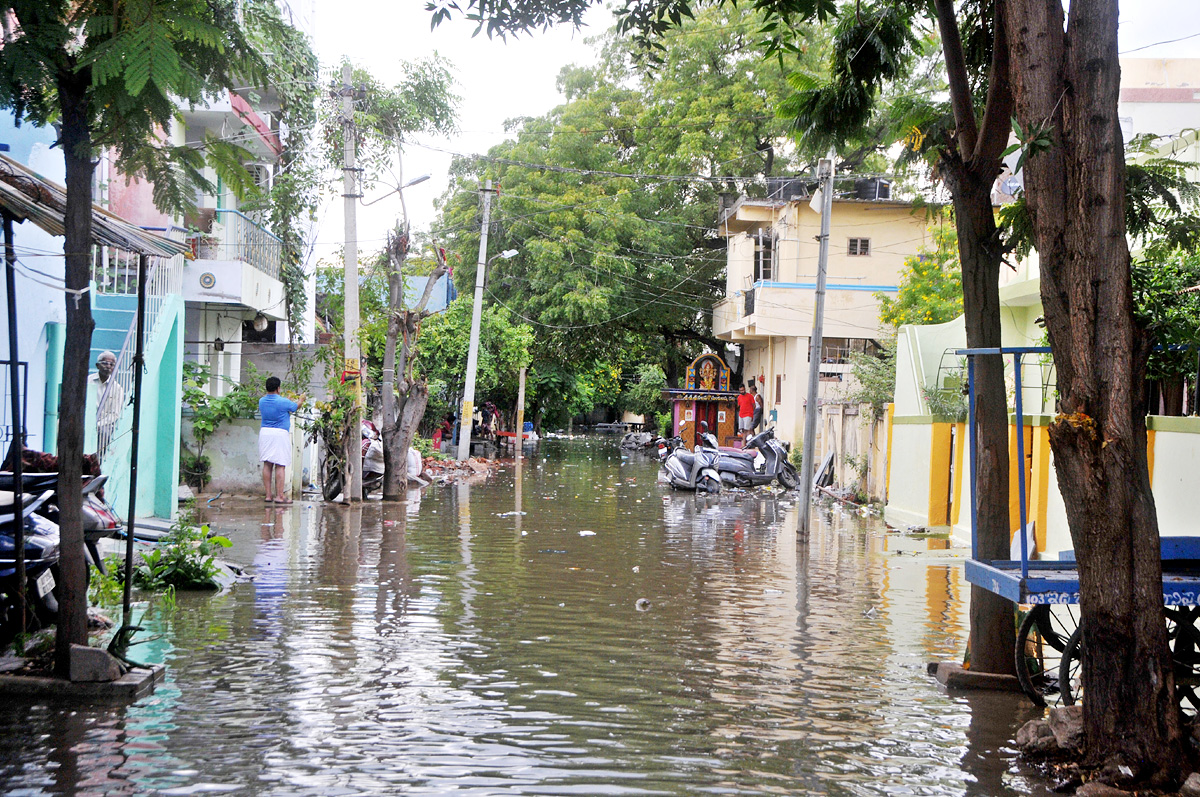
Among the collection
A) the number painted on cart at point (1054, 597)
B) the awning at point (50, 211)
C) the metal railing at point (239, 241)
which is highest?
the metal railing at point (239, 241)

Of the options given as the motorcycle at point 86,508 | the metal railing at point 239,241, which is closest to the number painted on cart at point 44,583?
the motorcycle at point 86,508

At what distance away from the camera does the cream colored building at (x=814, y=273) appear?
3369 cm

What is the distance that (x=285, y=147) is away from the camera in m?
25.5

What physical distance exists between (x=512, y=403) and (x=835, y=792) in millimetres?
44972

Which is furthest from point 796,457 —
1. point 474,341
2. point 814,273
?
point 474,341

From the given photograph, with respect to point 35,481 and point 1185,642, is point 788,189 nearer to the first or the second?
point 1185,642

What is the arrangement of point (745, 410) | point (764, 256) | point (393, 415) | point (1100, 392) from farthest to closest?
point (745, 410) → point (764, 256) → point (393, 415) → point (1100, 392)

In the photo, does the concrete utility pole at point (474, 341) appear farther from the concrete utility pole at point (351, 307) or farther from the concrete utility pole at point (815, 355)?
the concrete utility pole at point (815, 355)

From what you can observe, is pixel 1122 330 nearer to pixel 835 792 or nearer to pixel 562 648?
pixel 835 792

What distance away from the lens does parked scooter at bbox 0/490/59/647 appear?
6.58 meters

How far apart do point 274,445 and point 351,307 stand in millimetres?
2763

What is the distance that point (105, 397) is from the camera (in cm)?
1233

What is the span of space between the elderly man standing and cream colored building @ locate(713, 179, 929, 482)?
23.4 metres

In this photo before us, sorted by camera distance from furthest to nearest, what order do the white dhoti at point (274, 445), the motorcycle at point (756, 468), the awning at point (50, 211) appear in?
1. the motorcycle at point (756, 468)
2. the white dhoti at point (274, 445)
3. the awning at point (50, 211)
